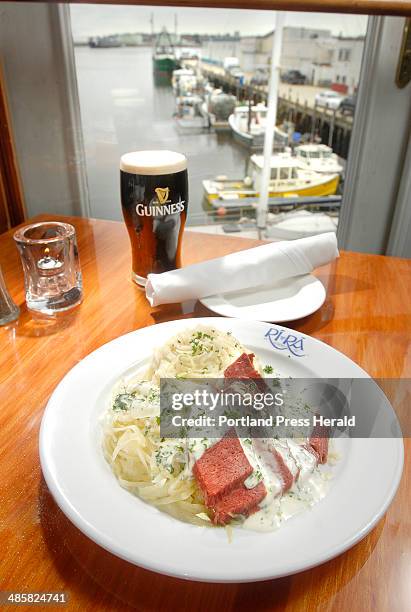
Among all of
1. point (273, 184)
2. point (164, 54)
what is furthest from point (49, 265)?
point (273, 184)

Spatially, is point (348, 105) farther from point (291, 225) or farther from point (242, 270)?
point (242, 270)

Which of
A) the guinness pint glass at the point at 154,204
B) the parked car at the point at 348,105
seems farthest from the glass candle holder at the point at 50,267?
the parked car at the point at 348,105

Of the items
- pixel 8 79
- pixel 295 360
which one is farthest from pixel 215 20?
pixel 295 360

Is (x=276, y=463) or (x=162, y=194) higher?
(x=162, y=194)

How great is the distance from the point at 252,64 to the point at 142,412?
285 centimetres

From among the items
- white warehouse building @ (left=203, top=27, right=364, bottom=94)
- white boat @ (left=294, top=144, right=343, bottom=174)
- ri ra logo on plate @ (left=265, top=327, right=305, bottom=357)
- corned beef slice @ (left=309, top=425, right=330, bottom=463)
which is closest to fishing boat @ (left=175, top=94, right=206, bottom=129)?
white warehouse building @ (left=203, top=27, right=364, bottom=94)

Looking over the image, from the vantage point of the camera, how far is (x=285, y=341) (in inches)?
32.4

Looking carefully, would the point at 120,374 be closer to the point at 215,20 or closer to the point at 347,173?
the point at 347,173

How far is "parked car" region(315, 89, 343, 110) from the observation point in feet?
9.21

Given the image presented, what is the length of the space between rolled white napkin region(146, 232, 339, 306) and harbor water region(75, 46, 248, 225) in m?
1.77

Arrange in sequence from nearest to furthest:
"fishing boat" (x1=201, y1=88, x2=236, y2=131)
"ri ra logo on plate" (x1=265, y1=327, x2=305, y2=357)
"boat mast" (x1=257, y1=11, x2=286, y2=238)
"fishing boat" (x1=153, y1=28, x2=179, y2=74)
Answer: "ri ra logo on plate" (x1=265, y1=327, x2=305, y2=357) → "boat mast" (x1=257, y1=11, x2=286, y2=238) → "fishing boat" (x1=153, y1=28, x2=179, y2=74) → "fishing boat" (x1=201, y1=88, x2=236, y2=131)

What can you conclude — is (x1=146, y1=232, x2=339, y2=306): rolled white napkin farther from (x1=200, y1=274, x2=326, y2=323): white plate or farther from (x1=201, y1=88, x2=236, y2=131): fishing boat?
(x1=201, y1=88, x2=236, y2=131): fishing boat

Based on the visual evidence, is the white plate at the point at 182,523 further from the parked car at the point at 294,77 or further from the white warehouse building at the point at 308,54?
the parked car at the point at 294,77

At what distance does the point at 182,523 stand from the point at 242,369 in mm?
233
